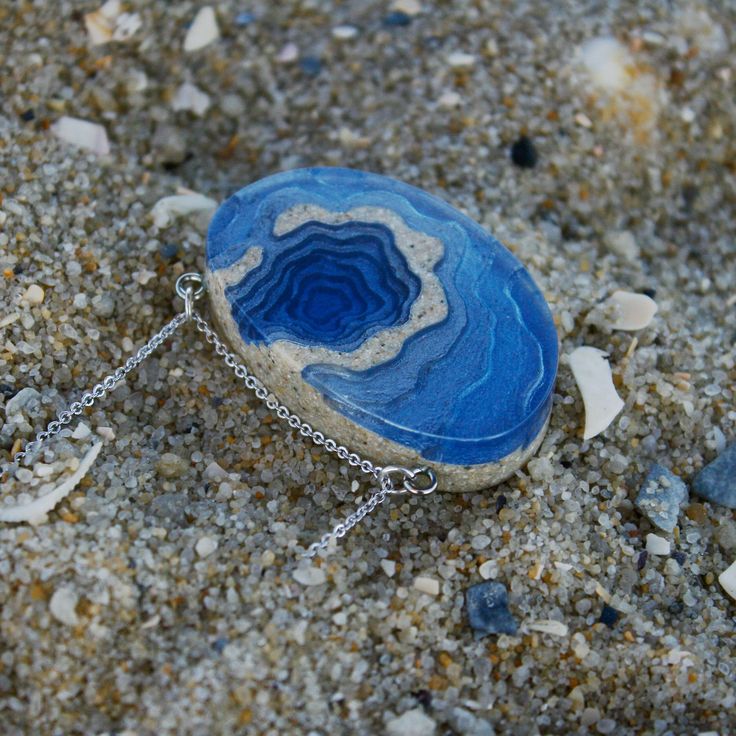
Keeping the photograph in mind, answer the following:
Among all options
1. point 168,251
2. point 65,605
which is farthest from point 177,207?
point 65,605

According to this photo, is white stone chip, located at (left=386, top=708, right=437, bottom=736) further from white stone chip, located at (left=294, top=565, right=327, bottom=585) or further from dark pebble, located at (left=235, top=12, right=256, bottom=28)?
dark pebble, located at (left=235, top=12, right=256, bottom=28)

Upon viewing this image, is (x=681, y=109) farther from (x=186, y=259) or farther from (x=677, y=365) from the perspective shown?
(x=186, y=259)

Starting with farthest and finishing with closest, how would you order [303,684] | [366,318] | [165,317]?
[165,317], [366,318], [303,684]

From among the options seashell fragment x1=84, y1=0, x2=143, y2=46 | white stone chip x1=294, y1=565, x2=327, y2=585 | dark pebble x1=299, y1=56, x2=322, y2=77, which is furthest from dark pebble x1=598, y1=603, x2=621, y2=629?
seashell fragment x1=84, y1=0, x2=143, y2=46

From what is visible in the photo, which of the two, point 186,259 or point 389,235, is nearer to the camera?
point 389,235

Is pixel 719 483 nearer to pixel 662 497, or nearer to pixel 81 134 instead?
pixel 662 497

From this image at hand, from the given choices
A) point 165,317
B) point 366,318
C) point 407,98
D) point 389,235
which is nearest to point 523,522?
point 366,318

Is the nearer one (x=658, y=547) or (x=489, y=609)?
(x=489, y=609)
